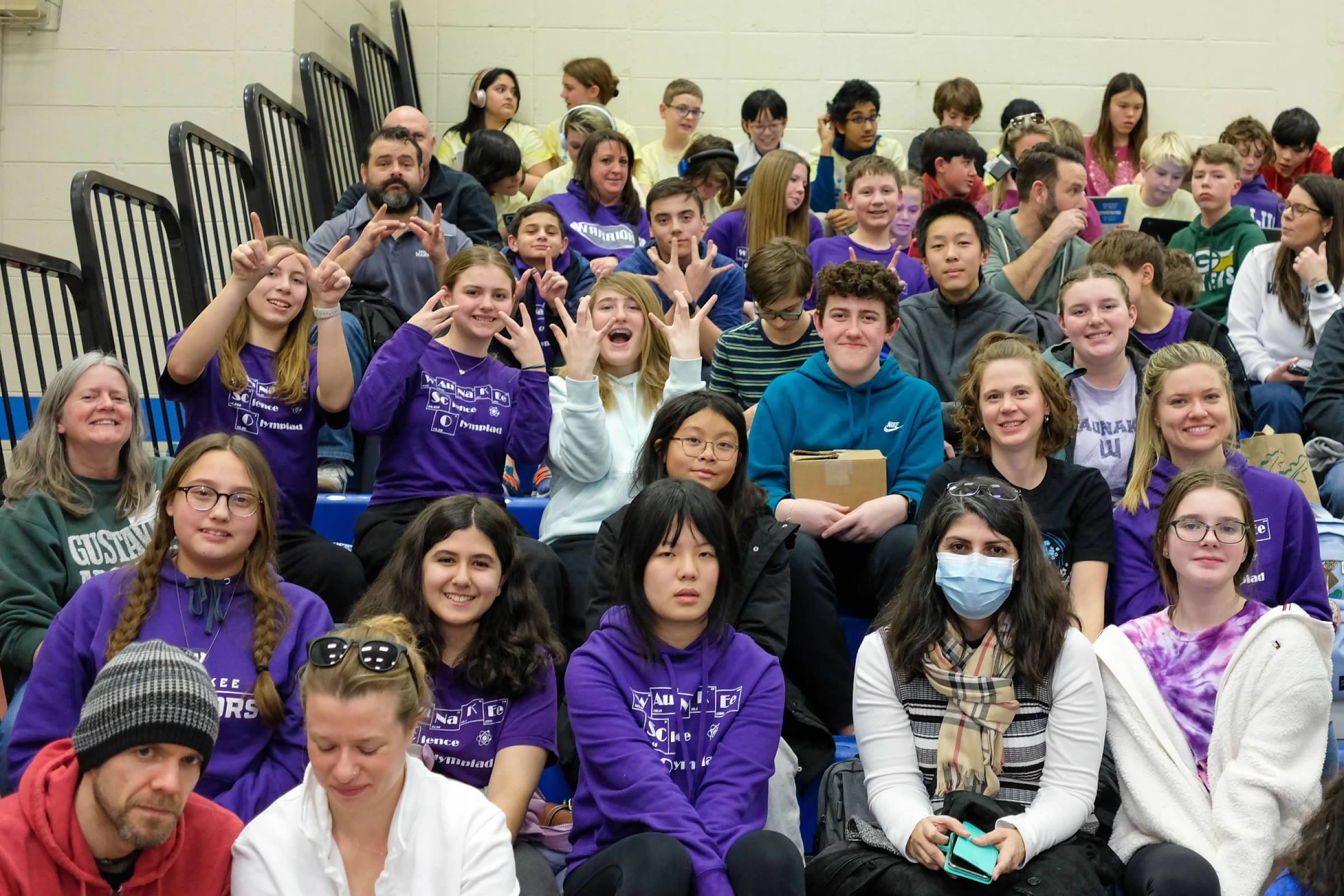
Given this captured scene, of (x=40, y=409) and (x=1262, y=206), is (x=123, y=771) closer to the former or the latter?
(x=40, y=409)

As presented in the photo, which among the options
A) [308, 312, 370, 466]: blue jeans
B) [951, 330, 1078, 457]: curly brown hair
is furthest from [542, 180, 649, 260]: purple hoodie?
[951, 330, 1078, 457]: curly brown hair

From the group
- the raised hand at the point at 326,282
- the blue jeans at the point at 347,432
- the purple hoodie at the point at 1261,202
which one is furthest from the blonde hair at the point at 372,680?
the purple hoodie at the point at 1261,202

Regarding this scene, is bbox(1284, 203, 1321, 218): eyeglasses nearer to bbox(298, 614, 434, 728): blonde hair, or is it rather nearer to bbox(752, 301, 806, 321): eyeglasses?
bbox(752, 301, 806, 321): eyeglasses

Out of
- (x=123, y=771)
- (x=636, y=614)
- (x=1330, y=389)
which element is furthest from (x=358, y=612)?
(x=1330, y=389)

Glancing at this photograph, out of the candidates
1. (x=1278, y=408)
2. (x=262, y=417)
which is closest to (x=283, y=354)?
(x=262, y=417)

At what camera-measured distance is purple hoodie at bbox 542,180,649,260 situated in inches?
222

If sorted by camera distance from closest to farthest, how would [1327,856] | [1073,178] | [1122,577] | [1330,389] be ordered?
[1327,856], [1122,577], [1330,389], [1073,178]

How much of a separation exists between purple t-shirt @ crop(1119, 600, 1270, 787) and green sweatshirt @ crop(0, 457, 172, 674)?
7.07 ft

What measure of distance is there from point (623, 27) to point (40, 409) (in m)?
5.18

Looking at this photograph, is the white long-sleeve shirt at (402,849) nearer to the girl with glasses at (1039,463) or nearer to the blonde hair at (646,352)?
the girl with glasses at (1039,463)

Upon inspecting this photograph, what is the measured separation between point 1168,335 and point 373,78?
4.07 metres

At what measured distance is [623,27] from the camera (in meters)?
7.64

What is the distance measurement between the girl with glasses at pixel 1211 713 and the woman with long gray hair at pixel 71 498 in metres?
2.15

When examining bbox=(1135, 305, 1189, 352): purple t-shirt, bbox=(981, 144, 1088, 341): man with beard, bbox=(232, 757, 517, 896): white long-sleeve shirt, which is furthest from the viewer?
bbox=(981, 144, 1088, 341): man with beard
